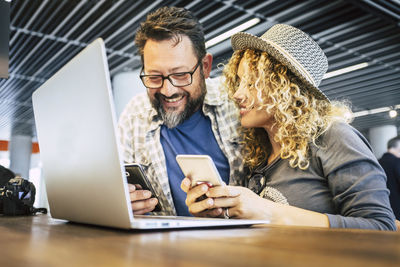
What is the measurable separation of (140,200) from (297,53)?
2.82 feet

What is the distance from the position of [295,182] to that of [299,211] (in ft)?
0.74

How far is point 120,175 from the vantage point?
73 cm

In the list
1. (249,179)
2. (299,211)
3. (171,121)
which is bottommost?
(299,211)

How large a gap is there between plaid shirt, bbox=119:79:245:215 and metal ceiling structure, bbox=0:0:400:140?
1936 millimetres

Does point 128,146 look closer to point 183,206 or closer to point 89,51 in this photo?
point 183,206

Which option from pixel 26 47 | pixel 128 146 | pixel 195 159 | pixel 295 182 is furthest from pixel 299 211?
pixel 26 47

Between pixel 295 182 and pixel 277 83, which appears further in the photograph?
pixel 277 83

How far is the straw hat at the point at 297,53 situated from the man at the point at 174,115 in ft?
1.67

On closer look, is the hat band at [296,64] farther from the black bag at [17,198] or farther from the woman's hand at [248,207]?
the black bag at [17,198]

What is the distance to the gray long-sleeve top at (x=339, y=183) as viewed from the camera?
1230 millimetres

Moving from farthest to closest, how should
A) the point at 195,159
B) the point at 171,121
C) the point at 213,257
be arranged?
the point at 171,121 → the point at 195,159 → the point at 213,257

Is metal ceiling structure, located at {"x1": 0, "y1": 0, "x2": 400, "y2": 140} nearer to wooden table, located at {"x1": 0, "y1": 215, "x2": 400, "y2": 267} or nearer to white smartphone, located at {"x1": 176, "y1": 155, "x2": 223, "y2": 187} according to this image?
white smartphone, located at {"x1": 176, "y1": 155, "x2": 223, "y2": 187}

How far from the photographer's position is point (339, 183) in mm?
1316

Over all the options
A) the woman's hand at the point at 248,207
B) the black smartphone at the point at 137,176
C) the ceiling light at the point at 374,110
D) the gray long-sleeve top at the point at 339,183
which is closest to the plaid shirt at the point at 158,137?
the gray long-sleeve top at the point at 339,183
